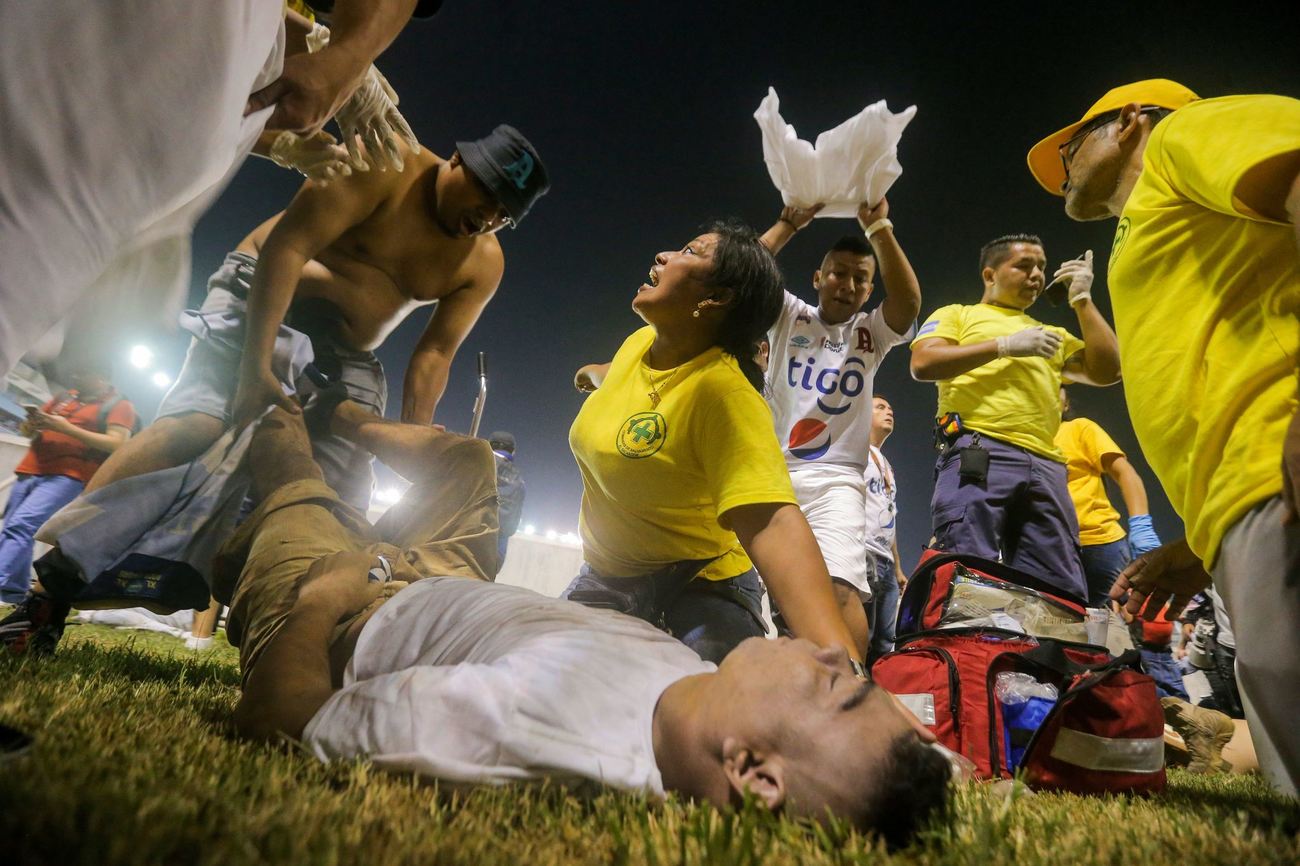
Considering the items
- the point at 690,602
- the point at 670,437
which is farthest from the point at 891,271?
the point at 690,602

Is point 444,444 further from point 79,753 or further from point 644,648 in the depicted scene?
point 79,753

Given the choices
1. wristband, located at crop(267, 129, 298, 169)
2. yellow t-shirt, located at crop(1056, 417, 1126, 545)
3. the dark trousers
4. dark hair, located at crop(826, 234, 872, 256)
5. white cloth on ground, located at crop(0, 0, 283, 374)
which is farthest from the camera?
yellow t-shirt, located at crop(1056, 417, 1126, 545)

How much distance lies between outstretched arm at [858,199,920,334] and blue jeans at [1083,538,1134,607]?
2.59 metres

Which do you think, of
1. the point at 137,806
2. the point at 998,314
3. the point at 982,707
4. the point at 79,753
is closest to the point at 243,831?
the point at 137,806

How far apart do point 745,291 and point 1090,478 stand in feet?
12.6

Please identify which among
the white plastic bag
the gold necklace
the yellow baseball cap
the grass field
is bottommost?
the grass field

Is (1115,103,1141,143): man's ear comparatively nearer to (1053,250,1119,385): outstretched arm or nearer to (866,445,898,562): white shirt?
(1053,250,1119,385): outstretched arm

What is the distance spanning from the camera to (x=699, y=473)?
6.71ft

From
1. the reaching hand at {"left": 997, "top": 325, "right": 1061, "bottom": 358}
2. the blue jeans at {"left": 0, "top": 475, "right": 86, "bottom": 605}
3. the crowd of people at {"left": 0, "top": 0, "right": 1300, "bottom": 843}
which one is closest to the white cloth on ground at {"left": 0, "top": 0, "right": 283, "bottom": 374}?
the crowd of people at {"left": 0, "top": 0, "right": 1300, "bottom": 843}

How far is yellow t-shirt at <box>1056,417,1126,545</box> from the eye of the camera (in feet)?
14.3

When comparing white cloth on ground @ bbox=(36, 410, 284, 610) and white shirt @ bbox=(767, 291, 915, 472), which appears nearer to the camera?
white cloth on ground @ bbox=(36, 410, 284, 610)

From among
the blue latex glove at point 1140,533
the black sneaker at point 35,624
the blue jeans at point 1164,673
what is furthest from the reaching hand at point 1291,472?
the blue latex glove at point 1140,533

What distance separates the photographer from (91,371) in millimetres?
1536

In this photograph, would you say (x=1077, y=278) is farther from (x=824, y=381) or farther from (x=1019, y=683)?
(x=1019, y=683)
